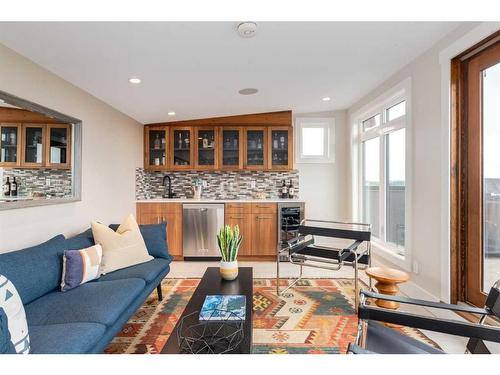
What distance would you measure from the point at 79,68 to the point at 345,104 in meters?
3.61

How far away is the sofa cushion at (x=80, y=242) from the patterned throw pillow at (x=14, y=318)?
2.71 feet

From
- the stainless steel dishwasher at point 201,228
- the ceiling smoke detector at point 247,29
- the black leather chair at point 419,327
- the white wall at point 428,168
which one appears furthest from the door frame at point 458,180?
the stainless steel dishwasher at point 201,228

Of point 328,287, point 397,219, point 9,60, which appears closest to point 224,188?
point 328,287

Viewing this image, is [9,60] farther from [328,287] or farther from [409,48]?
[328,287]

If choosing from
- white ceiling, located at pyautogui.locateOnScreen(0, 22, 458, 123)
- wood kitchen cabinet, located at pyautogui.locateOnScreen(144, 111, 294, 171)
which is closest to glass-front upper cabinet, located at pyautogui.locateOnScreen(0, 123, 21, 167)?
white ceiling, located at pyautogui.locateOnScreen(0, 22, 458, 123)

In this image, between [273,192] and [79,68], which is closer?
[79,68]

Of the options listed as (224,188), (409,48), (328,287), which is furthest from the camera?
(224,188)

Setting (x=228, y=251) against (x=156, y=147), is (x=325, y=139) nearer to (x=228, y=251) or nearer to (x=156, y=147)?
(x=156, y=147)

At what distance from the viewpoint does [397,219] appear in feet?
10.5

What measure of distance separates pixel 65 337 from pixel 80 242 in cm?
112

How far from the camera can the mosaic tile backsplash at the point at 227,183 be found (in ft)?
15.2

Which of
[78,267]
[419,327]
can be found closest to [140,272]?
[78,267]

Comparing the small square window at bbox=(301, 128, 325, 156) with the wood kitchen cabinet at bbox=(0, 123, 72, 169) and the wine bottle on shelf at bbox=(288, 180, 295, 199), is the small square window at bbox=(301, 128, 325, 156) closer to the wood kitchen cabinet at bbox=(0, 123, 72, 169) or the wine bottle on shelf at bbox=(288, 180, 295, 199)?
the wine bottle on shelf at bbox=(288, 180, 295, 199)
